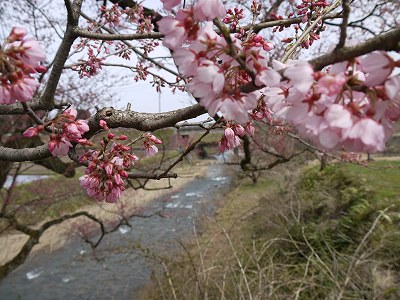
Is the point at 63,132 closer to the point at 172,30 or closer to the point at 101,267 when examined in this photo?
the point at 172,30

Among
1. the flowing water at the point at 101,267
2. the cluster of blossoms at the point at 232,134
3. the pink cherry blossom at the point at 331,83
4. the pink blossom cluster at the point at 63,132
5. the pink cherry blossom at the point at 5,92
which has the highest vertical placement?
the pink cherry blossom at the point at 5,92

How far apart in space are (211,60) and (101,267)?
8487 millimetres

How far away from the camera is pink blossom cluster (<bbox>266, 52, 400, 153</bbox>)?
2.14 feet

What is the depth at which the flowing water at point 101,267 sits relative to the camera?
707cm

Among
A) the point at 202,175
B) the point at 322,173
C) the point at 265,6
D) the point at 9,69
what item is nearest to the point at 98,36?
the point at 9,69

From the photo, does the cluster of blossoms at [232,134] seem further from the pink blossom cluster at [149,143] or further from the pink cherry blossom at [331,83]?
the pink cherry blossom at [331,83]

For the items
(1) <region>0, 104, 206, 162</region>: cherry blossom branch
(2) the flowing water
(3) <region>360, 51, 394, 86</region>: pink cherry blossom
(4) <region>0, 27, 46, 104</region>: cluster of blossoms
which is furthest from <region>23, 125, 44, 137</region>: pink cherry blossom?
(2) the flowing water

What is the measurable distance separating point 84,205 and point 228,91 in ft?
44.2

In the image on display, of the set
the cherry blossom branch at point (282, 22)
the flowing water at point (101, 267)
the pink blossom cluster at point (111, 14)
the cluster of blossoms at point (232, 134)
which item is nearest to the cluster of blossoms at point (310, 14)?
the cherry blossom branch at point (282, 22)

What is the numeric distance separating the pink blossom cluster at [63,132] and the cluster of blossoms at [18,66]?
251mm

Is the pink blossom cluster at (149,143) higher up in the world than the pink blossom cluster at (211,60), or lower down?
lower down

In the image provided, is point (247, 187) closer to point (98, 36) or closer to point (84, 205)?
point (84, 205)

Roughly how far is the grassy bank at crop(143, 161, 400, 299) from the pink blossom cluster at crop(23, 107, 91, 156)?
7.68 ft

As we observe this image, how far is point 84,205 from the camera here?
13.1 m
